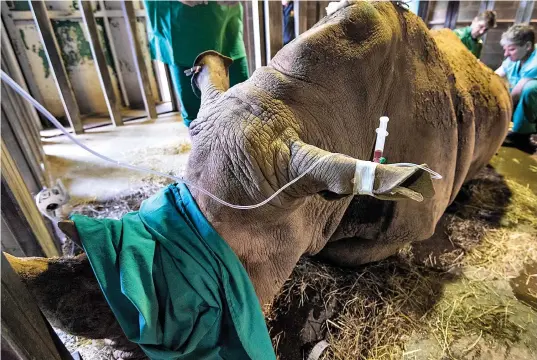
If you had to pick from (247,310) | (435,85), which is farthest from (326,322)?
(435,85)

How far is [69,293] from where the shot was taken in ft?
4.51

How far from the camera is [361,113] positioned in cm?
211

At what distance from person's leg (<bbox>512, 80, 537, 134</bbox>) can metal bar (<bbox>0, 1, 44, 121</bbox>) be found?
8.47 metres

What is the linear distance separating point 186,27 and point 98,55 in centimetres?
304

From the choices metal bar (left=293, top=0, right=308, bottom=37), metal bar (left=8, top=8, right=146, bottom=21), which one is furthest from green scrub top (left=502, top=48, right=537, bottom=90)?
metal bar (left=8, top=8, right=146, bottom=21)

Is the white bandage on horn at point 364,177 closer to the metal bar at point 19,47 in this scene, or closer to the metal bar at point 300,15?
the metal bar at point 300,15

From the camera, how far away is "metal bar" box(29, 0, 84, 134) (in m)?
5.84

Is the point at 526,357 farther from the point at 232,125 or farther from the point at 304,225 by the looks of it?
the point at 232,125

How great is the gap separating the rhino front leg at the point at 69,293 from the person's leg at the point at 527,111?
6.34 m

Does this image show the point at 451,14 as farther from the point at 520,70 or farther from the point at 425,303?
the point at 425,303

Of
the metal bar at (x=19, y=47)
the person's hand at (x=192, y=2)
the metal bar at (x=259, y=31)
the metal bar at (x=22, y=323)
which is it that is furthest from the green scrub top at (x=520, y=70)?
the metal bar at (x=19, y=47)

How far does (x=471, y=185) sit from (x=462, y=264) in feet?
5.29

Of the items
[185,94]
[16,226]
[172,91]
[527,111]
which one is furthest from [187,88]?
[527,111]

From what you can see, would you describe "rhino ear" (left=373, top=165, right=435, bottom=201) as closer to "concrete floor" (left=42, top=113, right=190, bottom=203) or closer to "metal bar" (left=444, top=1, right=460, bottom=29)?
"concrete floor" (left=42, top=113, right=190, bottom=203)
